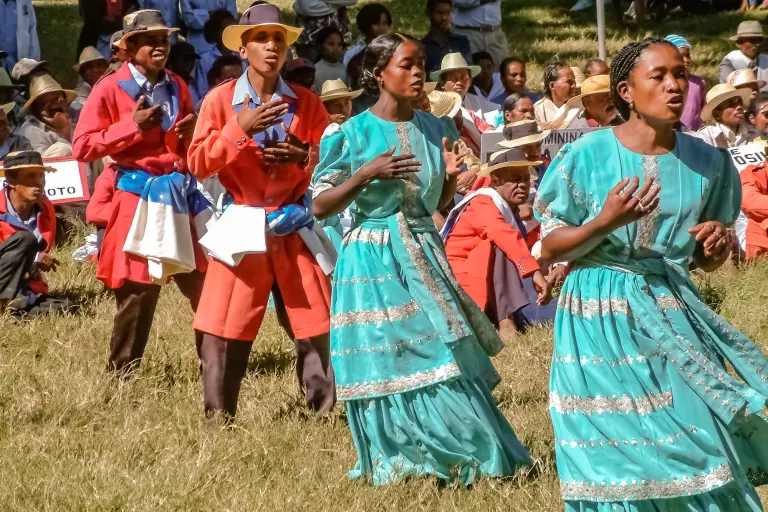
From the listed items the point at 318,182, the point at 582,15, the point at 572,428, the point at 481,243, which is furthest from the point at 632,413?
the point at 582,15

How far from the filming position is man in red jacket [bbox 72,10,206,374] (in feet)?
23.6

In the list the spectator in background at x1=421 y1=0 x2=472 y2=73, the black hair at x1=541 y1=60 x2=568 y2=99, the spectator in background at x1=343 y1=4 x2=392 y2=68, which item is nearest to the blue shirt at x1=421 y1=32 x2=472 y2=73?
the spectator in background at x1=421 y1=0 x2=472 y2=73

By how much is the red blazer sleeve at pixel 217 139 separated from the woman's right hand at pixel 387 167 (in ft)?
2.92

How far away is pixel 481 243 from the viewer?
9461mm

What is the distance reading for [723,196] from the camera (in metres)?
4.64

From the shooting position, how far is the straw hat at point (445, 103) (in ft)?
37.3

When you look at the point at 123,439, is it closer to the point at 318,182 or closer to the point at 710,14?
the point at 318,182

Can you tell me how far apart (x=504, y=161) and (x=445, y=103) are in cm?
222

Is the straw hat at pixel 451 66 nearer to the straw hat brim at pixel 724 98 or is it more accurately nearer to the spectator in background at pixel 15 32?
the straw hat brim at pixel 724 98

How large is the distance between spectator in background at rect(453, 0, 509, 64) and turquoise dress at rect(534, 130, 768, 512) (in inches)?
440

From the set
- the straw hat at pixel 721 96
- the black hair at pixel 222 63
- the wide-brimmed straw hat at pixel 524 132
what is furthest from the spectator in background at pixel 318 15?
the wide-brimmed straw hat at pixel 524 132

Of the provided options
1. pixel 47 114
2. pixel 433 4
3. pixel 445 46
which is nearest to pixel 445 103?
pixel 445 46

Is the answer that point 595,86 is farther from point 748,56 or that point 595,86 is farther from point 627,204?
point 627,204

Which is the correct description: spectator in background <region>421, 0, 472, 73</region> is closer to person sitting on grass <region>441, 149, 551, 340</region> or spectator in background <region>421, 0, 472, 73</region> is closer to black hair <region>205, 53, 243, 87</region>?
black hair <region>205, 53, 243, 87</region>
